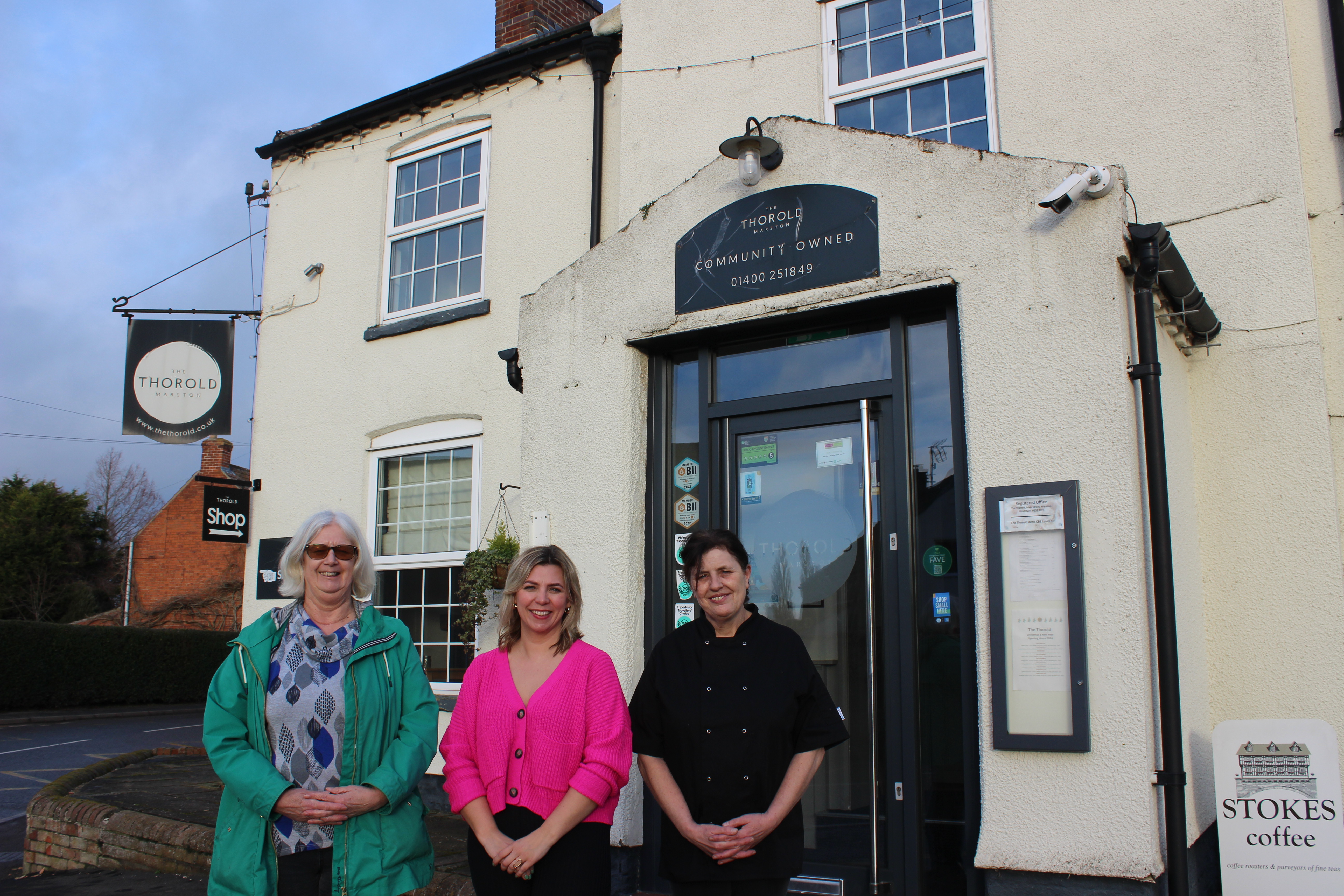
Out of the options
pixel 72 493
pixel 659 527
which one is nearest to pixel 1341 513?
pixel 659 527

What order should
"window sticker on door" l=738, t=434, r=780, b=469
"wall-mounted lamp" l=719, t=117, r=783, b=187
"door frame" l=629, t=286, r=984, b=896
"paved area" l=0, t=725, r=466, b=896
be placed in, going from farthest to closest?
1. "paved area" l=0, t=725, r=466, b=896
2. "window sticker on door" l=738, t=434, r=780, b=469
3. "wall-mounted lamp" l=719, t=117, r=783, b=187
4. "door frame" l=629, t=286, r=984, b=896

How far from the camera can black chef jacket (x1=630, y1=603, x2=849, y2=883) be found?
119 inches

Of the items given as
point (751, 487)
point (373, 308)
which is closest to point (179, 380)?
point (373, 308)

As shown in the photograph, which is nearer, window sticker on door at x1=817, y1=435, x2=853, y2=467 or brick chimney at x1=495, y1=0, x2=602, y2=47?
window sticker on door at x1=817, y1=435, x2=853, y2=467

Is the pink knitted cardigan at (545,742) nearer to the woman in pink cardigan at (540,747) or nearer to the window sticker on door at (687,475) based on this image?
the woman in pink cardigan at (540,747)

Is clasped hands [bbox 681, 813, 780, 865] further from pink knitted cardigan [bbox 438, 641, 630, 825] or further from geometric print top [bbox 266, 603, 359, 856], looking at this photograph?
geometric print top [bbox 266, 603, 359, 856]

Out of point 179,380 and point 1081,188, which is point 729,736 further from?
point 179,380

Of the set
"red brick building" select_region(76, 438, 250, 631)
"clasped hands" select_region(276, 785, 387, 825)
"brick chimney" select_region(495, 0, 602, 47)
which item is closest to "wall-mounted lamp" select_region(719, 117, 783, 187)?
"clasped hands" select_region(276, 785, 387, 825)

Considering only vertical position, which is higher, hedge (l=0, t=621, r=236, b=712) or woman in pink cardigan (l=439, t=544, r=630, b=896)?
woman in pink cardigan (l=439, t=544, r=630, b=896)

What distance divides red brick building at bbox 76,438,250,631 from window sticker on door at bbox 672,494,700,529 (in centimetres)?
2428

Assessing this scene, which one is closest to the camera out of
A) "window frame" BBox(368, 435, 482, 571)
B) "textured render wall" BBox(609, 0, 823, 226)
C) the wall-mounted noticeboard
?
the wall-mounted noticeboard

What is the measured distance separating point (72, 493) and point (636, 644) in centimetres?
3347

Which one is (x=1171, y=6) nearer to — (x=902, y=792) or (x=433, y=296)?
(x=902, y=792)

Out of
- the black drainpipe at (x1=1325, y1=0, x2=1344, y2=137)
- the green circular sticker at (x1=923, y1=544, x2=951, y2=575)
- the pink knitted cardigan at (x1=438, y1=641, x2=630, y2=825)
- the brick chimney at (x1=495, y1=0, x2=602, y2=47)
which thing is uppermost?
the brick chimney at (x1=495, y1=0, x2=602, y2=47)
